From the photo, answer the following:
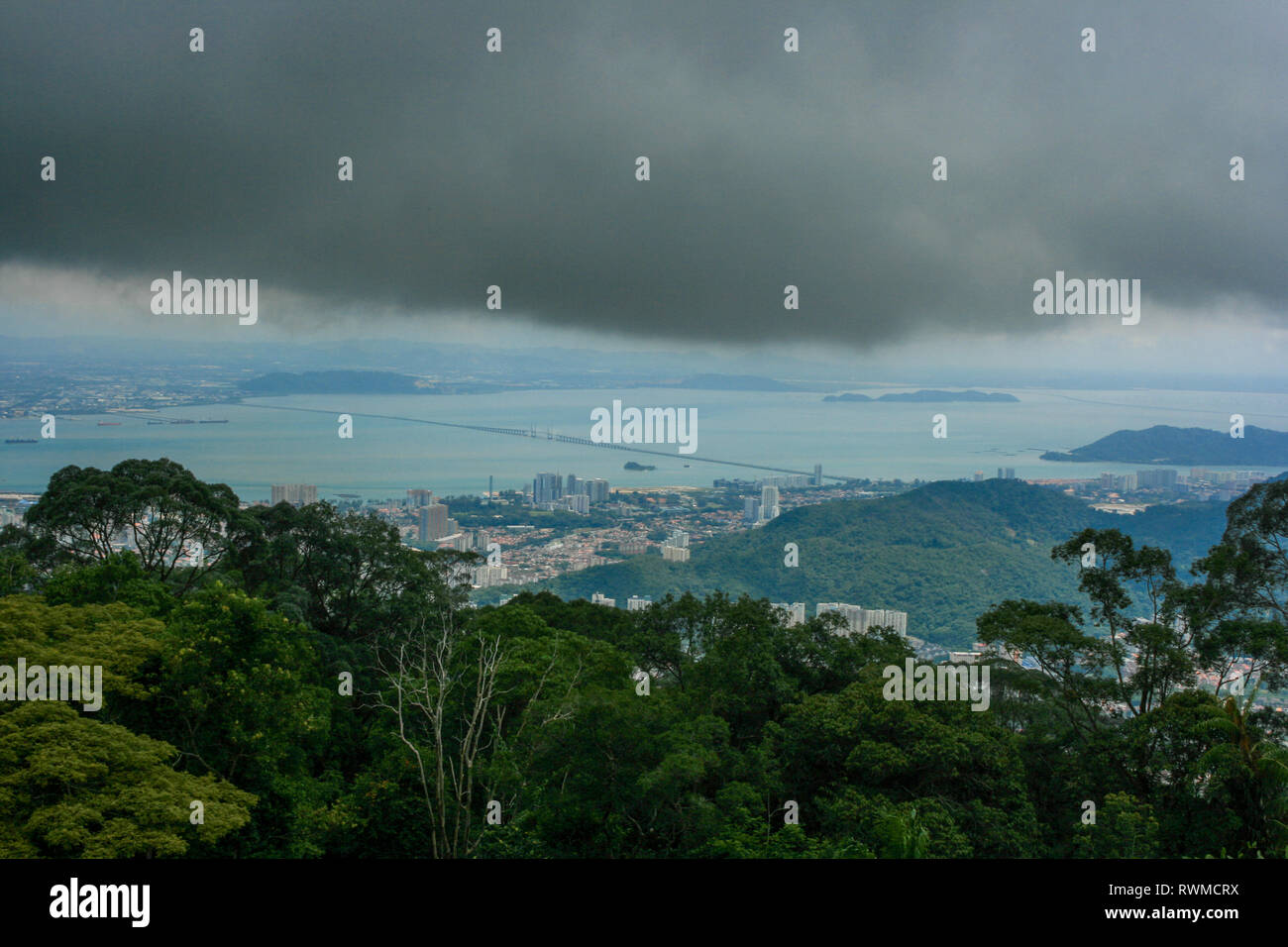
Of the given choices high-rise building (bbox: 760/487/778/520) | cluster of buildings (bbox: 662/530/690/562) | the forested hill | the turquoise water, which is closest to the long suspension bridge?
the turquoise water

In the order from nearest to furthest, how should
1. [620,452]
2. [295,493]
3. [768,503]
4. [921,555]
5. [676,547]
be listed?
[295,493], [921,555], [676,547], [768,503], [620,452]

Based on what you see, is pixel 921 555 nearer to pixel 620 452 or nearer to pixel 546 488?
pixel 546 488

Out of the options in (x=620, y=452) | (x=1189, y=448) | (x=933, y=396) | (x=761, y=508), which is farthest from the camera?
(x=933, y=396)

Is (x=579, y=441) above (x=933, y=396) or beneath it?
beneath

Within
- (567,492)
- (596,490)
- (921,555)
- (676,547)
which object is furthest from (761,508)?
(567,492)

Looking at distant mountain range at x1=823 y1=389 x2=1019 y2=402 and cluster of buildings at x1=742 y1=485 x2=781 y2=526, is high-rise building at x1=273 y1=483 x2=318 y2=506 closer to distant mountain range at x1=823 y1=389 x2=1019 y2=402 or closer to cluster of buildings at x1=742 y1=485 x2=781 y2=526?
cluster of buildings at x1=742 y1=485 x2=781 y2=526
